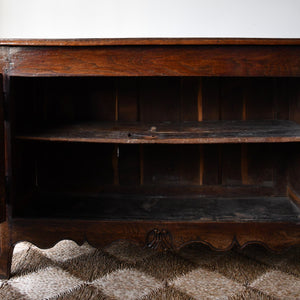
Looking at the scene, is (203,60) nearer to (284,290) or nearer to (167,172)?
(167,172)

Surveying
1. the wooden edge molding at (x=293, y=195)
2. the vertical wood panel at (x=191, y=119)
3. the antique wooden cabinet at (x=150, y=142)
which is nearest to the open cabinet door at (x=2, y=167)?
the antique wooden cabinet at (x=150, y=142)

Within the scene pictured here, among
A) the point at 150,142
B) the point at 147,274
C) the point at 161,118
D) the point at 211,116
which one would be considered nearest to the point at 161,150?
the point at 161,118

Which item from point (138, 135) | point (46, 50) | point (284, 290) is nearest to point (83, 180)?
point (138, 135)

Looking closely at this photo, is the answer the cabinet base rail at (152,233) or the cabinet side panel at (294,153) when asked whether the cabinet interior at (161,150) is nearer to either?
the cabinet side panel at (294,153)

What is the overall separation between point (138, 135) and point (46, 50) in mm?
336

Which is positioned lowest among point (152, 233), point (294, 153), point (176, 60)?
point (152, 233)

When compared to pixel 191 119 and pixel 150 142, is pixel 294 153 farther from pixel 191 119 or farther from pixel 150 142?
pixel 150 142

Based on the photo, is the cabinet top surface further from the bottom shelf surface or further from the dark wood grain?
the bottom shelf surface

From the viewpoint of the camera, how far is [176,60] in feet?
2.79

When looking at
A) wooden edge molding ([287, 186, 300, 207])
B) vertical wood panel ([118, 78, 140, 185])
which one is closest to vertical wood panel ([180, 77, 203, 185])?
vertical wood panel ([118, 78, 140, 185])

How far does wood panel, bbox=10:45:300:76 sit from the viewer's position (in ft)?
2.77

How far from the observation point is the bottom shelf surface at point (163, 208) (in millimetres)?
960

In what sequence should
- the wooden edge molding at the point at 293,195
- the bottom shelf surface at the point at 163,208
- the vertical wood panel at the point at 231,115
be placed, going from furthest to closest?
1. the vertical wood panel at the point at 231,115
2. the wooden edge molding at the point at 293,195
3. the bottom shelf surface at the point at 163,208

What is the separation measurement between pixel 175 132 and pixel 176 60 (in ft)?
0.73
